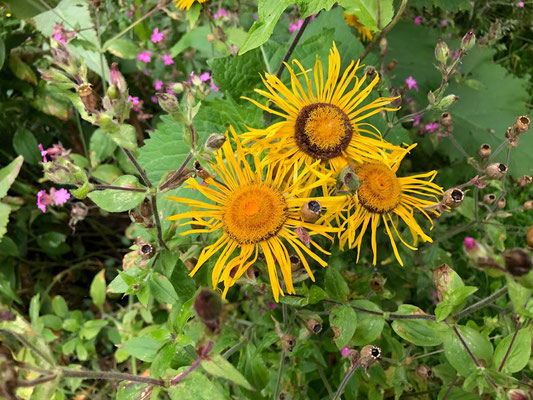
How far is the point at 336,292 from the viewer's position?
1.12 metres

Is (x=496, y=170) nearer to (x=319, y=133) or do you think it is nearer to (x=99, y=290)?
(x=319, y=133)

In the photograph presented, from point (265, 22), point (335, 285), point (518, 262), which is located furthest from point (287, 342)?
point (265, 22)

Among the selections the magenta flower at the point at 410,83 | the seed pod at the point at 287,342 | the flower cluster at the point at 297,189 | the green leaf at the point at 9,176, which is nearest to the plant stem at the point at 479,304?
the flower cluster at the point at 297,189

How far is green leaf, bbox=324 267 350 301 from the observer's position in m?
1.11

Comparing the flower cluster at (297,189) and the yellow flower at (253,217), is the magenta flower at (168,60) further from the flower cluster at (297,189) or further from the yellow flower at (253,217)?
the yellow flower at (253,217)

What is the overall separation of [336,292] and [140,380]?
0.49 meters

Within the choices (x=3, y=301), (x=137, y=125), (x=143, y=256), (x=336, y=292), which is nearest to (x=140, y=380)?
(x=143, y=256)

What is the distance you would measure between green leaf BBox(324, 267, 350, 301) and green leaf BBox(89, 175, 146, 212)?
0.48 metres

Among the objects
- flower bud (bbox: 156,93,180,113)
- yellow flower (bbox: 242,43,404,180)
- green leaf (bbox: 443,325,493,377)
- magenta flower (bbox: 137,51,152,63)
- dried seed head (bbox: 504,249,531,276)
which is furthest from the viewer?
magenta flower (bbox: 137,51,152,63)

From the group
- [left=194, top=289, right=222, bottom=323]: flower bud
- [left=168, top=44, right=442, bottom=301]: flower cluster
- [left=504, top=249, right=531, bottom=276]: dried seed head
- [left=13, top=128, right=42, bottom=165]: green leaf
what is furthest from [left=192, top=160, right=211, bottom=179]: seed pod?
[left=13, top=128, right=42, bottom=165]: green leaf

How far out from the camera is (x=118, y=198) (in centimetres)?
98

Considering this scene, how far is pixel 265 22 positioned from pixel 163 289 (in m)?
0.62

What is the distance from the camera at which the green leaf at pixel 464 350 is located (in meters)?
1.01

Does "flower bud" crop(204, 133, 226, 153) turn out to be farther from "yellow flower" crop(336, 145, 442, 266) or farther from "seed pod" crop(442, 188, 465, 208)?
"seed pod" crop(442, 188, 465, 208)
